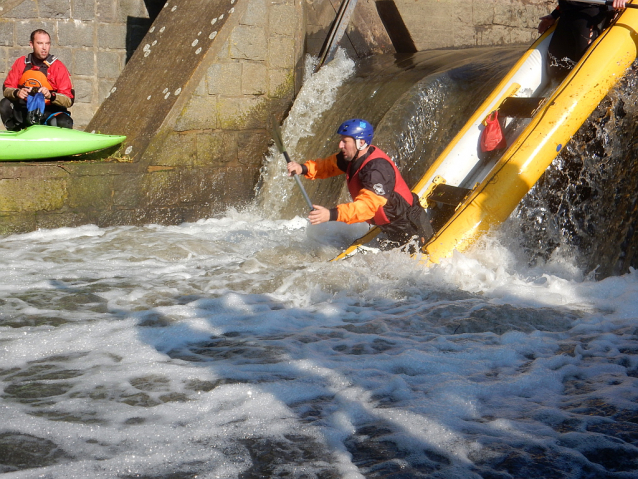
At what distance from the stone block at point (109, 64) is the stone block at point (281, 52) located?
295 centimetres

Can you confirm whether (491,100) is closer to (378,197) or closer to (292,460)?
(378,197)

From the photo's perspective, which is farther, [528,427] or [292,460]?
[528,427]

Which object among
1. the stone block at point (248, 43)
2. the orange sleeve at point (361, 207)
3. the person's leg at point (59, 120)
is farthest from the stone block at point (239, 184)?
Result: the orange sleeve at point (361, 207)

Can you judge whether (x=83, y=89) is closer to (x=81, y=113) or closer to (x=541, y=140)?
(x=81, y=113)

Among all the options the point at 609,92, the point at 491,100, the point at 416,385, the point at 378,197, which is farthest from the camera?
the point at 491,100

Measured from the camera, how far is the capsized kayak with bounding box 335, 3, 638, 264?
188 inches

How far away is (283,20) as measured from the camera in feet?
23.5

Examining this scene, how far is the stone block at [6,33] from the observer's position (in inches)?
334

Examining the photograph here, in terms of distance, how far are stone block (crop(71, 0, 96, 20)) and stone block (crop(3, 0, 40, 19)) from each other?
0.45m

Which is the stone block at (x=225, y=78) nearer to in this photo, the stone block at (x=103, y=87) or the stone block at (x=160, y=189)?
the stone block at (x=160, y=189)

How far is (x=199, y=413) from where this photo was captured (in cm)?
265

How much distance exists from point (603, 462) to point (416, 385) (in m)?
0.84

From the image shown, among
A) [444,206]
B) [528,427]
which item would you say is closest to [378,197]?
[444,206]

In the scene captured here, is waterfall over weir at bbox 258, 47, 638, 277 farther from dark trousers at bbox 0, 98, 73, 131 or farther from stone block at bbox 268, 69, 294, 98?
dark trousers at bbox 0, 98, 73, 131
